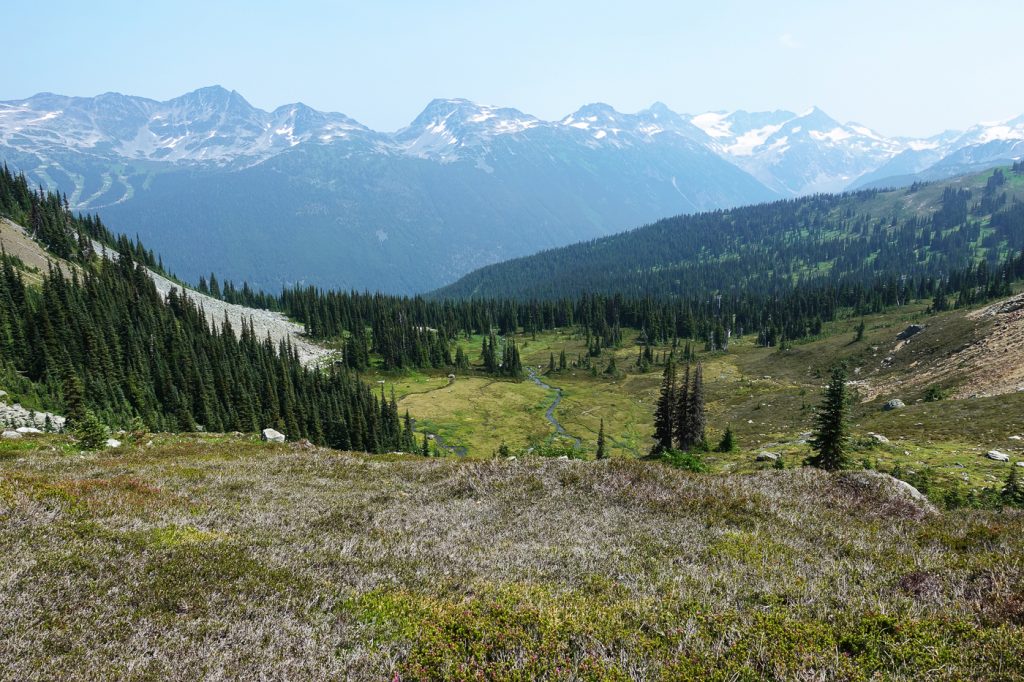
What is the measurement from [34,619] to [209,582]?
8.43ft

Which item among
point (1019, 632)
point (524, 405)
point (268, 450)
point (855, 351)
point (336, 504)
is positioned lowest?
point (524, 405)

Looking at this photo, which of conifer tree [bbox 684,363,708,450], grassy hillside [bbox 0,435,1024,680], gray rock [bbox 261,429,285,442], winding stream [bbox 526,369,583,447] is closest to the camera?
grassy hillside [bbox 0,435,1024,680]

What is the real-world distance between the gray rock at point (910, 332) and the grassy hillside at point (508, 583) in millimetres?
112639

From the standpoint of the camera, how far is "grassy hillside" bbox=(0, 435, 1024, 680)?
7.19 m

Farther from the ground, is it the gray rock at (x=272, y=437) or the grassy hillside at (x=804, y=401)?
the gray rock at (x=272, y=437)

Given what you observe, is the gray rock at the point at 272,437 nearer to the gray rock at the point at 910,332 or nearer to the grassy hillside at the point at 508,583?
the grassy hillside at the point at 508,583

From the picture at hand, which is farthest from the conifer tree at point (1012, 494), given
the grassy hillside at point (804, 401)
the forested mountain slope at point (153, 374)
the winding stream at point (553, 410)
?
the forested mountain slope at point (153, 374)

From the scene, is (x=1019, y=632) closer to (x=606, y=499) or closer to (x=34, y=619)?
(x=606, y=499)

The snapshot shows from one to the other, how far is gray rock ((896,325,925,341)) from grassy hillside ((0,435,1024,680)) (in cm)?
11264

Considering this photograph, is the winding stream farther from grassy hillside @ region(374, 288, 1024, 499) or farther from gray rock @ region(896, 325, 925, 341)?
gray rock @ region(896, 325, 925, 341)

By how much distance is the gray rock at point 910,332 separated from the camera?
10051cm

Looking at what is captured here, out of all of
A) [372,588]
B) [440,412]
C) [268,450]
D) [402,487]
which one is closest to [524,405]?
[440,412]

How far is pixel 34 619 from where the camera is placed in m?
7.58

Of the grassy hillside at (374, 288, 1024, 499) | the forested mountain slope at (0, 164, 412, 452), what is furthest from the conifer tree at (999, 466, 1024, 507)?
the forested mountain slope at (0, 164, 412, 452)
